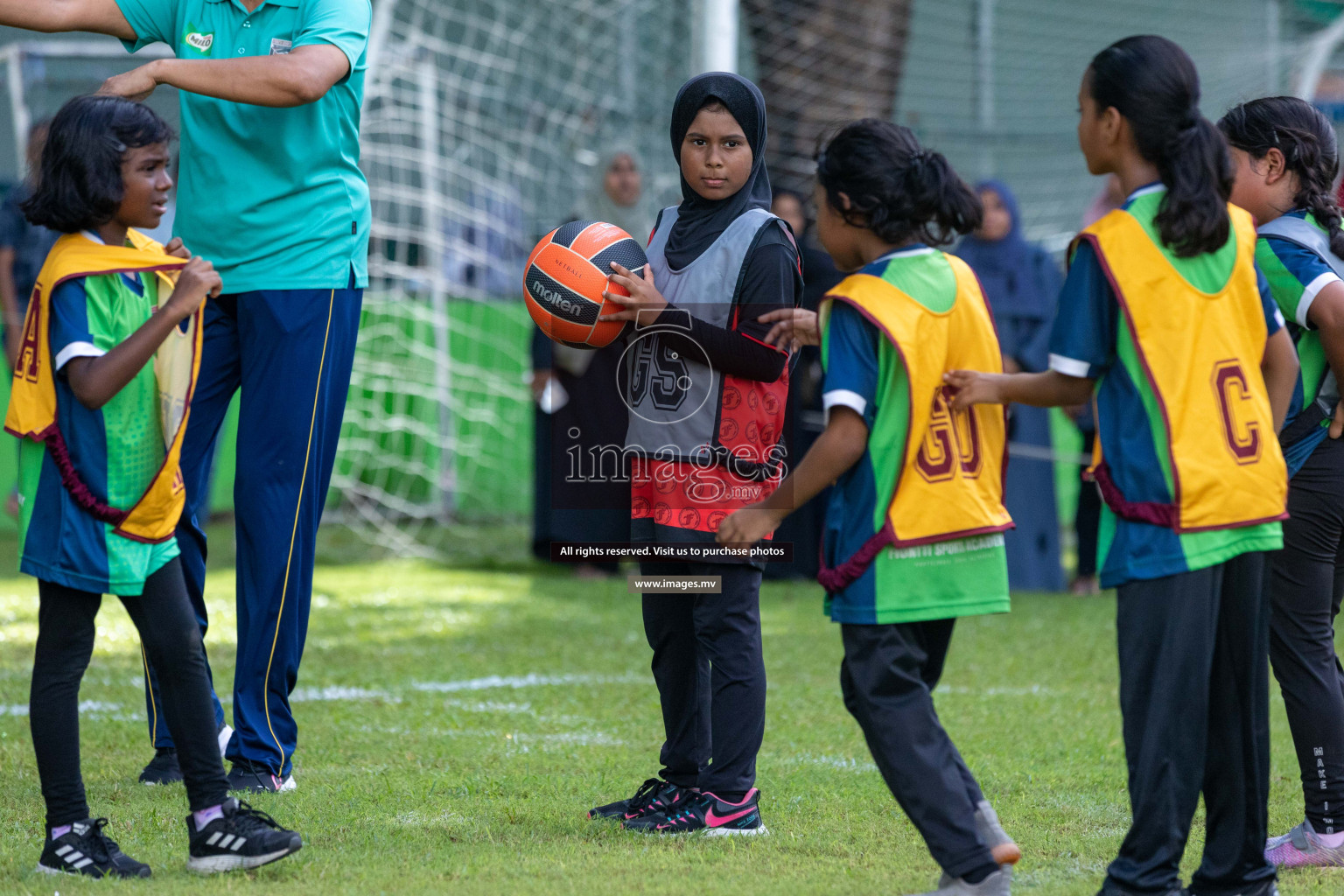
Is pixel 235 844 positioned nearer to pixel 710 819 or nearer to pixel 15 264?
pixel 710 819

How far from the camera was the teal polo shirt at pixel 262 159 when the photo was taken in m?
4.04

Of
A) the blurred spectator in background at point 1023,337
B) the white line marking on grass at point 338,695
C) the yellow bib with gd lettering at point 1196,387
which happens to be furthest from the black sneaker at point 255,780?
the blurred spectator in background at point 1023,337

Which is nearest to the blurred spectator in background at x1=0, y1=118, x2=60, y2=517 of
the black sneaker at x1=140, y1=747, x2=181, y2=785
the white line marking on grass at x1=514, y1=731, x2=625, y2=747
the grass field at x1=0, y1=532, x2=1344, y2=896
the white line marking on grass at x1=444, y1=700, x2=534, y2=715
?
the grass field at x1=0, y1=532, x2=1344, y2=896

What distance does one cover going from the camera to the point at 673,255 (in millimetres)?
3666

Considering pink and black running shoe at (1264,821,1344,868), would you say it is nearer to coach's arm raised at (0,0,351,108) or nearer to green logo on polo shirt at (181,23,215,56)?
coach's arm raised at (0,0,351,108)

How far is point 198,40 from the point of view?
13.5 ft

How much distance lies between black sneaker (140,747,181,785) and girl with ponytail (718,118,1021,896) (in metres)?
2.03

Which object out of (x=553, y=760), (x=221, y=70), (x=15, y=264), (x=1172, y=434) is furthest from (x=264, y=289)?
(x=15, y=264)

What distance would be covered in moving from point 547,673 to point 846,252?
323cm

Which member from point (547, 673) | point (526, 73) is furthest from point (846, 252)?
point (526, 73)

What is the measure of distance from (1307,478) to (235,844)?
258 centimetres

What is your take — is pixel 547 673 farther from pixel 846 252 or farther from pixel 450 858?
pixel 846 252

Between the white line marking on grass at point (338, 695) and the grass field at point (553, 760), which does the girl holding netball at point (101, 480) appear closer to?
the grass field at point (553, 760)

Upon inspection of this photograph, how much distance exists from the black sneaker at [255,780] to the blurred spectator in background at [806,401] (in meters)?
4.53
